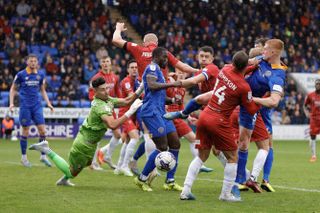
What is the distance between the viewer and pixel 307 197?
11.2m

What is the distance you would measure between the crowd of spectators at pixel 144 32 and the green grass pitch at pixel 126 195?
17.6 meters

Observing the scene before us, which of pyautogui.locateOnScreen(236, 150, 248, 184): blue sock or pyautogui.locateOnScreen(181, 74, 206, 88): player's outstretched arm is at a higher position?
pyautogui.locateOnScreen(181, 74, 206, 88): player's outstretched arm

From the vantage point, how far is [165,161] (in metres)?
11.3

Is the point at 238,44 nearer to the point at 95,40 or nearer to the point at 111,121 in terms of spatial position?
the point at 95,40

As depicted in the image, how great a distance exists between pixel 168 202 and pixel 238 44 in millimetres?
29987

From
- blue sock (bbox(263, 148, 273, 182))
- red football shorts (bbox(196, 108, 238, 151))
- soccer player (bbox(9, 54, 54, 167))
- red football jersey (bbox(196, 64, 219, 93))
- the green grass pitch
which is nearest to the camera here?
the green grass pitch

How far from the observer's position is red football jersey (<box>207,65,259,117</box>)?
1032 centimetres

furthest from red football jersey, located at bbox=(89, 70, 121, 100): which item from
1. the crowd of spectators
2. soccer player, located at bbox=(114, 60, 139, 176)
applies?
the crowd of spectators

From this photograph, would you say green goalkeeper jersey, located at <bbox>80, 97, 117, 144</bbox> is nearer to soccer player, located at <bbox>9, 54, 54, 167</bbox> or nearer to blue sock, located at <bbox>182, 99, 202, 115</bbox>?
blue sock, located at <bbox>182, 99, 202, 115</bbox>

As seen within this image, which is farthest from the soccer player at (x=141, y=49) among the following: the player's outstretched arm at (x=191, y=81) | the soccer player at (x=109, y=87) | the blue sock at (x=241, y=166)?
the soccer player at (x=109, y=87)

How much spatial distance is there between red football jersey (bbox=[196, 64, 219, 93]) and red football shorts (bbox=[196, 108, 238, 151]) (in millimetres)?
1220

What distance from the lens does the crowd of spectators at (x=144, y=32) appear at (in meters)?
33.4

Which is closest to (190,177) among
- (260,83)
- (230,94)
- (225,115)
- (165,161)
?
(165,161)

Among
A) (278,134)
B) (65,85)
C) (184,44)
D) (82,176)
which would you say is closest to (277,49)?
(82,176)
